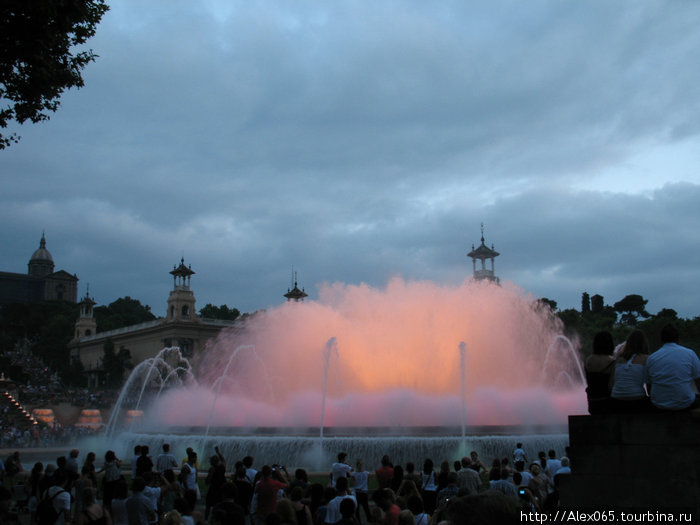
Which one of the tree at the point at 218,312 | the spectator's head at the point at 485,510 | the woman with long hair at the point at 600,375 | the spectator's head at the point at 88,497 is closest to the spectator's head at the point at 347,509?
the woman with long hair at the point at 600,375

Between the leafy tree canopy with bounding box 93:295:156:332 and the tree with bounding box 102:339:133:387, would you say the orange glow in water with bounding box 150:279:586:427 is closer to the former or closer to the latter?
the tree with bounding box 102:339:133:387

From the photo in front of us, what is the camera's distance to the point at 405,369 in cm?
3422

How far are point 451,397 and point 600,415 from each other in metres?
23.1

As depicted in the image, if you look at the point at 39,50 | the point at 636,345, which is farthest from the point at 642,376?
the point at 39,50

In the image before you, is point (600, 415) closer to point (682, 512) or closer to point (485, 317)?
point (682, 512)

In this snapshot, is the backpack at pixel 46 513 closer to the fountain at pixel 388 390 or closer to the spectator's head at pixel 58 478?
the spectator's head at pixel 58 478

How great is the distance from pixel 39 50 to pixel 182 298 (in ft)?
281

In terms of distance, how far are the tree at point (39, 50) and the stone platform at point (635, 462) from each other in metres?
13.1

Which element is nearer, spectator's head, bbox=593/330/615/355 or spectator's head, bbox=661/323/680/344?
spectator's head, bbox=661/323/680/344

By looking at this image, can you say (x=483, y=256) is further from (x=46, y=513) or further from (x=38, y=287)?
(x=38, y=287)

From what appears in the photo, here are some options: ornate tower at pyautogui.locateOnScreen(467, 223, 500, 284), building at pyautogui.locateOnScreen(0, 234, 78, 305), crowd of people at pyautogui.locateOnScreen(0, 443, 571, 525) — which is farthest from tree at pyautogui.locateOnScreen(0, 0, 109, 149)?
building at pyautogui.locateOnScreen(0, 234, 78, 305)

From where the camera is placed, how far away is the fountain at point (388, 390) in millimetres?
21953

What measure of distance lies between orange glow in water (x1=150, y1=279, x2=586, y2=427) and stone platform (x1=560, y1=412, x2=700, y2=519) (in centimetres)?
2060

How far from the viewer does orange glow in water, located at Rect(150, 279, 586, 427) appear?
2875cm
